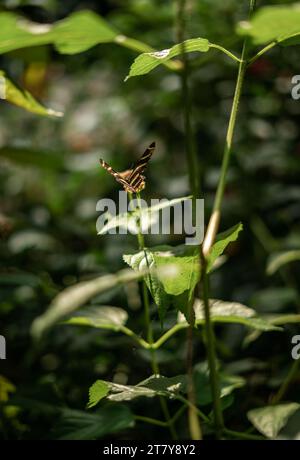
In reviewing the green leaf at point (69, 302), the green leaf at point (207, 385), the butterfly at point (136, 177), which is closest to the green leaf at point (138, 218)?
the butterfly at point (136, 177)

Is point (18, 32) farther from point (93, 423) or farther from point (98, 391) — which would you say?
point (93, 423)

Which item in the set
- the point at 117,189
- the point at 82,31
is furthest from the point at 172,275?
the point at 117,189

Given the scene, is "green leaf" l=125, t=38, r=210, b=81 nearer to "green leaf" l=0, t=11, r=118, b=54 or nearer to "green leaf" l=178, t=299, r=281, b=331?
"green leaf" l=0, t=11, r=118, b=54

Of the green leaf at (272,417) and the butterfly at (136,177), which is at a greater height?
the butterfly at (136,177)

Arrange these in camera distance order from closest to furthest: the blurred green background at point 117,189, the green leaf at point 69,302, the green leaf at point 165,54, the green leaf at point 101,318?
the green leaf at point 69,302 → the green leaf at point 165,54 → the green leaf at point 101,318 → the blurred green background at point 117,189

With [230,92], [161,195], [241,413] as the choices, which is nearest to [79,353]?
[241,413]

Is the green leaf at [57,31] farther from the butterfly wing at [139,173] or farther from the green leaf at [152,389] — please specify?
the green leaf at [152,389]
